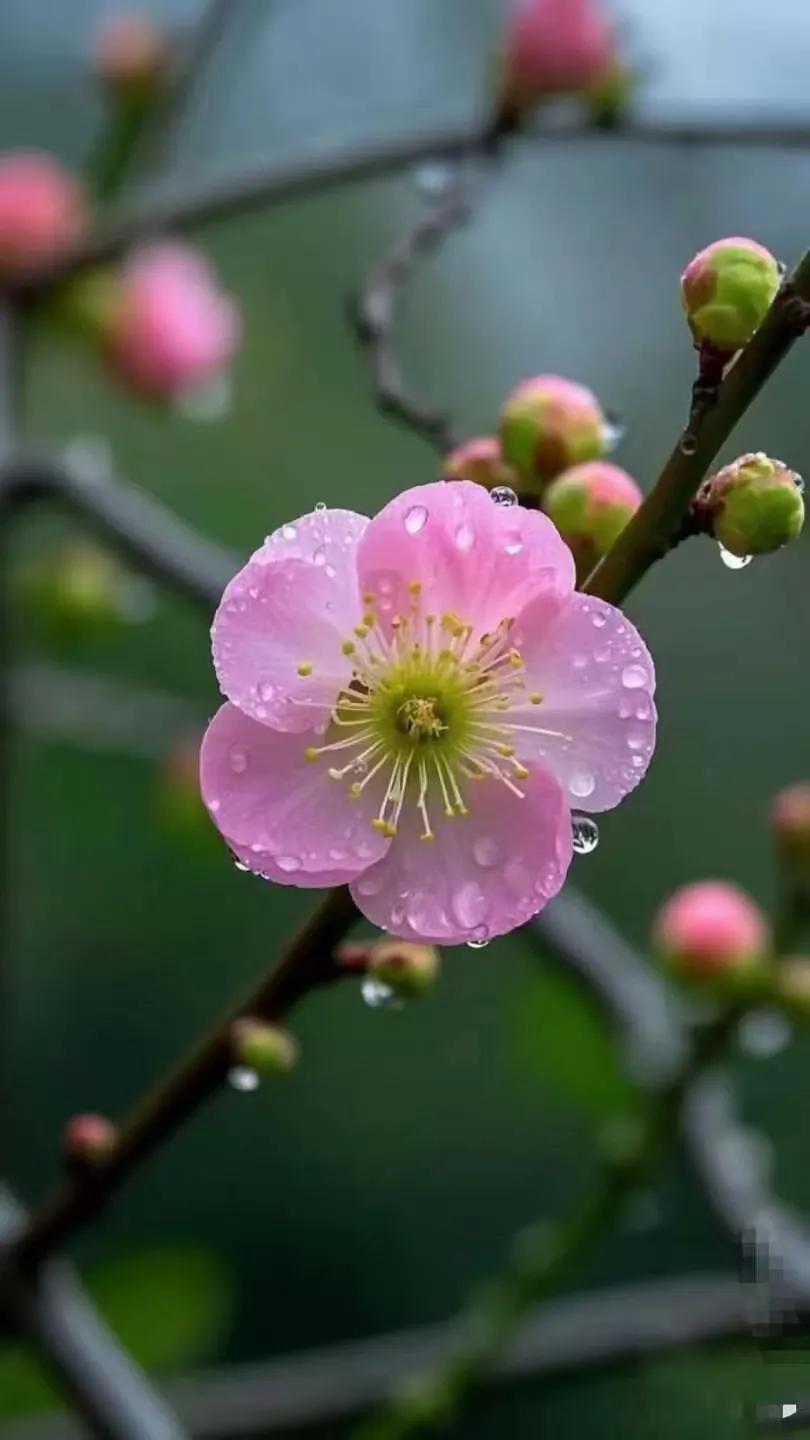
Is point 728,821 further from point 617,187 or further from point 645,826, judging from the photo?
point 617,187

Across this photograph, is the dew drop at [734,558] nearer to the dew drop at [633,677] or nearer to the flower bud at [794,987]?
the dew drop at [633,677]

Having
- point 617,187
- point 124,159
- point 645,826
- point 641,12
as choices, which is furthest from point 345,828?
point 617,187

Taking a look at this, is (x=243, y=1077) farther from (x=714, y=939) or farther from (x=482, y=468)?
(x=714, y=939)

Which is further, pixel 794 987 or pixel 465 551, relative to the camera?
pixel 794 987

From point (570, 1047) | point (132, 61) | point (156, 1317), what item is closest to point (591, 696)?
point (570, 1047)

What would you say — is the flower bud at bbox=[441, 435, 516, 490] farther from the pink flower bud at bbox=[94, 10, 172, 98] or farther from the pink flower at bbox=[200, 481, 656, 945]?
the pink flower bud at bbox=[94, 10, 172, 98]

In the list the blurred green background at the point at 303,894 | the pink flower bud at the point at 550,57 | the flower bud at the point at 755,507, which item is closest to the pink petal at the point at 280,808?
the flower bud at the point at 755,507
